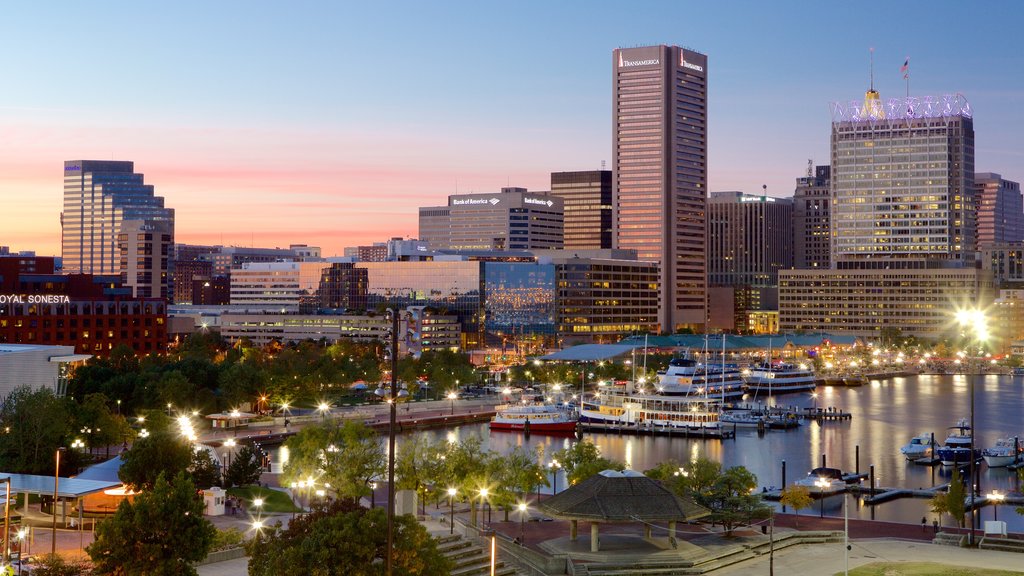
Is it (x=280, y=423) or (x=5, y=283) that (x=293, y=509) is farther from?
(x=5, y=283)

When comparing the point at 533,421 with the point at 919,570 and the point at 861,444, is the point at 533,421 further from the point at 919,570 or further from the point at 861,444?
the point at 919,570

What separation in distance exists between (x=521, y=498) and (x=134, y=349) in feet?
308

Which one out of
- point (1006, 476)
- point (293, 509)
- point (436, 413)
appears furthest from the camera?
point (436, 413)

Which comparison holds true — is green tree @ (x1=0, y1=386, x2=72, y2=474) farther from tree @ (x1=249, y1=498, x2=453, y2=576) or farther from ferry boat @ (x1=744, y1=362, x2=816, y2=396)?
ferry boat @ (x1=744, y1=362, x2=816, y2=396)

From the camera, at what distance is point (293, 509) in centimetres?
5709

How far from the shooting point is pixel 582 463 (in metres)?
64.2

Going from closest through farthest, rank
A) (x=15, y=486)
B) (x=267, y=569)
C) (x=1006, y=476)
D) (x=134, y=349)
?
(x=267, y=569) < (x=15, y=486) < (x=1006, y=476) < (x=134, y=349)

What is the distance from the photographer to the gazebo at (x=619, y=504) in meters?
47.4

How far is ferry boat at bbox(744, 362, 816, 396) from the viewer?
17000cm

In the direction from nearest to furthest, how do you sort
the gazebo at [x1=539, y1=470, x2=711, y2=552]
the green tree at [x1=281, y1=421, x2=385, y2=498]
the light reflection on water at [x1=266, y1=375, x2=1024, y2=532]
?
the gazebo at [x1=539, y1=470, x2=711, y2=552], the green tree at [x1=281, y1=421, x2=385, y2=498], the light reflection on water at [x1=266, y1=375, x2=1024, y2=532]

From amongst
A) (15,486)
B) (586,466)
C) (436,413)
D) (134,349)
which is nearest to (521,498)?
(586,466)

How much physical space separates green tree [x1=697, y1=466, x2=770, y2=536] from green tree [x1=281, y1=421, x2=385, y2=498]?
15.8 m

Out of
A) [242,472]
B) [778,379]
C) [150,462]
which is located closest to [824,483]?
[242,472]

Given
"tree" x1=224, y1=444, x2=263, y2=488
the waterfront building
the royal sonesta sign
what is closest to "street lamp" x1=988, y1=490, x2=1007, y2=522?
"tree" x1=224, y1=444, x2=263, y2=488
